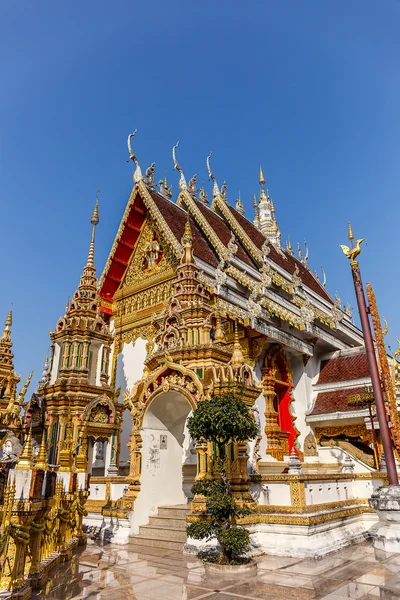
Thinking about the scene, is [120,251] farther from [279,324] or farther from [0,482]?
[0,482]

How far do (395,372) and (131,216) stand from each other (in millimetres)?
9133

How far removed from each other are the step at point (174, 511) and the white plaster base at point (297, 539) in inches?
56.3

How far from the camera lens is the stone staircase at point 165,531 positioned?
22.0 ft

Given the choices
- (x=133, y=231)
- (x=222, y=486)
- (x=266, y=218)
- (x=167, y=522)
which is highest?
(x=266, y=218)

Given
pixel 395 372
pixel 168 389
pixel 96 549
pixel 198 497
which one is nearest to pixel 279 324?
pixel 395 372

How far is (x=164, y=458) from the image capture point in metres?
8.11

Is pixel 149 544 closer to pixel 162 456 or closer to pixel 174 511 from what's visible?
pixel 174 511

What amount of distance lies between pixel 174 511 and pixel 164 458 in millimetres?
952

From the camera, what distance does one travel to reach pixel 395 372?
33.2ft

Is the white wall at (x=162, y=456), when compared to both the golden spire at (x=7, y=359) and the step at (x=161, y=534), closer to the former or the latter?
the step at (x=161, y=534)

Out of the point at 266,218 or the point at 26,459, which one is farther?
the point at 266,218

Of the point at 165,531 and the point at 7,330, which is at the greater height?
the point at 7,330

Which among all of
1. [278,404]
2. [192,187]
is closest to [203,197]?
[192,187]

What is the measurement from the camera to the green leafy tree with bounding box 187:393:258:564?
5.29 metres
